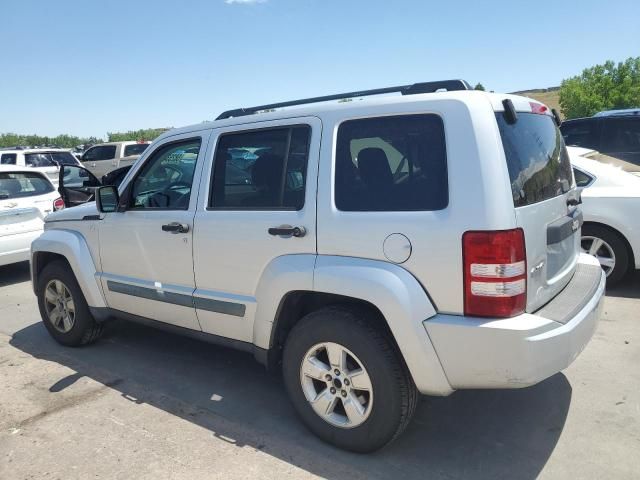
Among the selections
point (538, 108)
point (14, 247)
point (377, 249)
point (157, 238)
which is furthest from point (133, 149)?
point (377, 249)

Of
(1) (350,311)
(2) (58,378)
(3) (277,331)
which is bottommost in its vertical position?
(2) (58,378)

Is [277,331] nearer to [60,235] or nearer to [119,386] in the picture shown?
[119,386]

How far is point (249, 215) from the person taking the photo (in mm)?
3211

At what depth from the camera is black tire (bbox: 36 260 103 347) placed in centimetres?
447

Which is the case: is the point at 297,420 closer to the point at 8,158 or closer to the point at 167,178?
the point at 167,178

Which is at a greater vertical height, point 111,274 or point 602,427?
point 111,274

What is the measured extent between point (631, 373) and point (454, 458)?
1.76 m

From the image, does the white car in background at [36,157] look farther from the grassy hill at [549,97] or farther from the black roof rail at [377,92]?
the grassy hill at [549,97]

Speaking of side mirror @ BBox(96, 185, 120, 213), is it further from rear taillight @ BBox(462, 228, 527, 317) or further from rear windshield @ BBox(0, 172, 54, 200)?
rear windshield @ BBox(0, 172, 54, 200)

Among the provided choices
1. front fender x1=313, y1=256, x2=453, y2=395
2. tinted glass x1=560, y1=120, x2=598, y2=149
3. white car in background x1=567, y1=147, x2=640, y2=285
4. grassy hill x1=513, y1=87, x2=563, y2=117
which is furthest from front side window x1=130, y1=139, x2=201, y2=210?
grassy hill x1=513, y1=87, x2=563, y2=117

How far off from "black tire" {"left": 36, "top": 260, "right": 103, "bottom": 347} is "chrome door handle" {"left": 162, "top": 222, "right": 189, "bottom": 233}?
1406mm

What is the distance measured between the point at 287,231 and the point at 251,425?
49.5 inches

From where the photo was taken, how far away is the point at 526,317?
248cm

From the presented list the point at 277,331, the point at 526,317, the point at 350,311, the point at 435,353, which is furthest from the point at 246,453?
the point at 526,317
